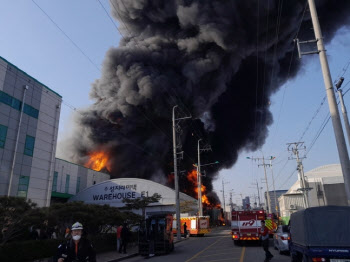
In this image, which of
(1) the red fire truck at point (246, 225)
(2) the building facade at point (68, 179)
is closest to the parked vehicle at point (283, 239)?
(1) the red fire truck at point (246, 225)

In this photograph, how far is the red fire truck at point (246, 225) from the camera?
59.0ft

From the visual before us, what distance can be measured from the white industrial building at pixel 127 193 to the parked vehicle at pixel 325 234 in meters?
33.7

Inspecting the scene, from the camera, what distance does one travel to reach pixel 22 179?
81.2 ft

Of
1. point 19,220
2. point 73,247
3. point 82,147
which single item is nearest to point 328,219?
point 73,247

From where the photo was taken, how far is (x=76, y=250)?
4281 mm

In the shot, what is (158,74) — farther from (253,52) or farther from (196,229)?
(196,229)

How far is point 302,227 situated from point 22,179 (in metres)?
24.1

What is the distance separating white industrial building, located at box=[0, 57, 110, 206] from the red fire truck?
1827cm

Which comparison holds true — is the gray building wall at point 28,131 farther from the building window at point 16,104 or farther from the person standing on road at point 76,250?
the person standing on road at point 76,250

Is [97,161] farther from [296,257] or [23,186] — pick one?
[296,257]

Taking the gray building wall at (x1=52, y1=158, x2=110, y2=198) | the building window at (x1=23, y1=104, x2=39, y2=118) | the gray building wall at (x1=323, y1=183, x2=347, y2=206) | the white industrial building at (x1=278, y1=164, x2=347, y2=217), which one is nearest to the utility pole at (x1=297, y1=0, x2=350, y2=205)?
the building window at (x1=23, y1=104, x2=39, y2=118)

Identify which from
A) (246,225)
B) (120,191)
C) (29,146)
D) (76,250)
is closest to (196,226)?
(246,225)

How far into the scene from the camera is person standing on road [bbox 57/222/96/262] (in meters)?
4.23

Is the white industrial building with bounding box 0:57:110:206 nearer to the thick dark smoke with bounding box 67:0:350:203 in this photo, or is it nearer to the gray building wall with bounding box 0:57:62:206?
the gray building wall with bounding box 0:57:62:206
